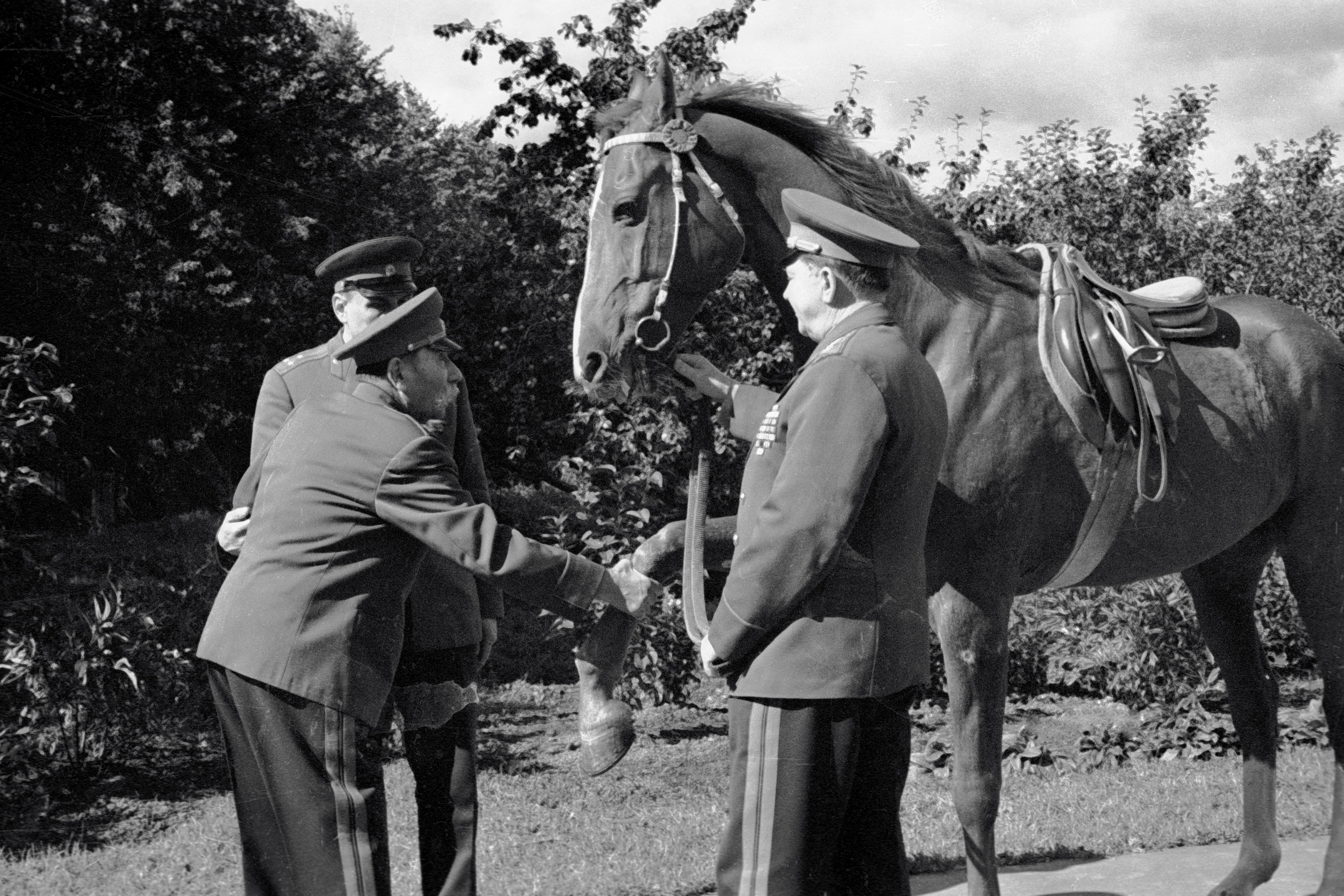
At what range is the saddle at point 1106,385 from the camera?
13.6 ft

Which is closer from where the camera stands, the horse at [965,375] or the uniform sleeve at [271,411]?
the horse at [965,375]

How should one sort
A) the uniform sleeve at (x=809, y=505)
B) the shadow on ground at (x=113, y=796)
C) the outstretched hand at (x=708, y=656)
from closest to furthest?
1. the uniform sleeve at (x=809, y=505)
2. the outstretched hand at (x=708, y=656)
3. the shadow on ground at (x=113, y=796)

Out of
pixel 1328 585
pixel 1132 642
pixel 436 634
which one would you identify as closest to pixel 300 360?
pixel 436 634

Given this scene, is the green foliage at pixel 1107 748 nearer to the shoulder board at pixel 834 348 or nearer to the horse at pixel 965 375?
the horse at pixel 965 375

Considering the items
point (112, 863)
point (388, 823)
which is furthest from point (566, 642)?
point (112, 863)

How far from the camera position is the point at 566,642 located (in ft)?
36.0

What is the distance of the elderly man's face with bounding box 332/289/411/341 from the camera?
4133 millimetres

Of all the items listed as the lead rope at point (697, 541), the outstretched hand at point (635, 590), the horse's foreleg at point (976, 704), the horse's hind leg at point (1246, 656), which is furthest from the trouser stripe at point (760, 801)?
the horse's hind leg at point (1246, 656)

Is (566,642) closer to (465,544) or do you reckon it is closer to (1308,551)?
(1308,551)

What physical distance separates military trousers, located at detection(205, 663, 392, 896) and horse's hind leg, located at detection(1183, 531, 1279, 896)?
3.45 metres

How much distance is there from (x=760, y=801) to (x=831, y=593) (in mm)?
471

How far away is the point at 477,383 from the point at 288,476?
14.7 metres

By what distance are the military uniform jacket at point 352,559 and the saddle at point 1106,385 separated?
5.86ft

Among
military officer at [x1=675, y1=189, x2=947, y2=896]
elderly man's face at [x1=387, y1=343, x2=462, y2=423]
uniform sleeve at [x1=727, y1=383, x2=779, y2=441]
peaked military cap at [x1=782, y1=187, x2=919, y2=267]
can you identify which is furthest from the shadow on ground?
peaked military cap at [x1=782, y1=187, x2=919, y2=267]
